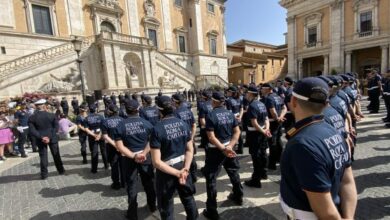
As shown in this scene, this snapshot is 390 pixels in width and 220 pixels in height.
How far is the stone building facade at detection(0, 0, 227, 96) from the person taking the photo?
17.1m

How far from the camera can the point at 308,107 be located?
156 centimetres

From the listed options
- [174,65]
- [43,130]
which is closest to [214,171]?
[43,130]

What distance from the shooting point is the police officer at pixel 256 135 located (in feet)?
14.5

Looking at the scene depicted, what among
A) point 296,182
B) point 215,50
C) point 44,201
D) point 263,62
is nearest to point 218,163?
point 296,182

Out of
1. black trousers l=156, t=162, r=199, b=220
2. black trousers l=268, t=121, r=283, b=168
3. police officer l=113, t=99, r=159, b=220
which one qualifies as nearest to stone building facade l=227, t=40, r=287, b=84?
black trousers l=268, t=121, r=283, b=168

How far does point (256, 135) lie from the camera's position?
14.9 feet

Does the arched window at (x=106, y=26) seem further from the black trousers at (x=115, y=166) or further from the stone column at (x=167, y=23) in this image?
the black trousers at (x=115, y=166)

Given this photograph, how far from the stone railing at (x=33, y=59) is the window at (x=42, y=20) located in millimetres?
3628

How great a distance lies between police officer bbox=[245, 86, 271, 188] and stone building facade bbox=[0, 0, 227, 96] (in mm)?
16674

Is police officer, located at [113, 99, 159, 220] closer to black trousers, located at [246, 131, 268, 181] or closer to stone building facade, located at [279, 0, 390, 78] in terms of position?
black trousers, located at [246, 131, 268, 181]

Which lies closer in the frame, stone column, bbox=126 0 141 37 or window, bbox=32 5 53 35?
window, bbox=32 5 53 35

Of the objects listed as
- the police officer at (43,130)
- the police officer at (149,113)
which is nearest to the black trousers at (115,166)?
the police officer at (149,113)

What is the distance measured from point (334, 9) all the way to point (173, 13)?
829 inches

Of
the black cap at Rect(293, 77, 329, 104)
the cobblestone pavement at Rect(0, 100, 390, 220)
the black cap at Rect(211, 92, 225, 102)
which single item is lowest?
the cobblestone pavement at Rect(0, 100, 390, 220)
